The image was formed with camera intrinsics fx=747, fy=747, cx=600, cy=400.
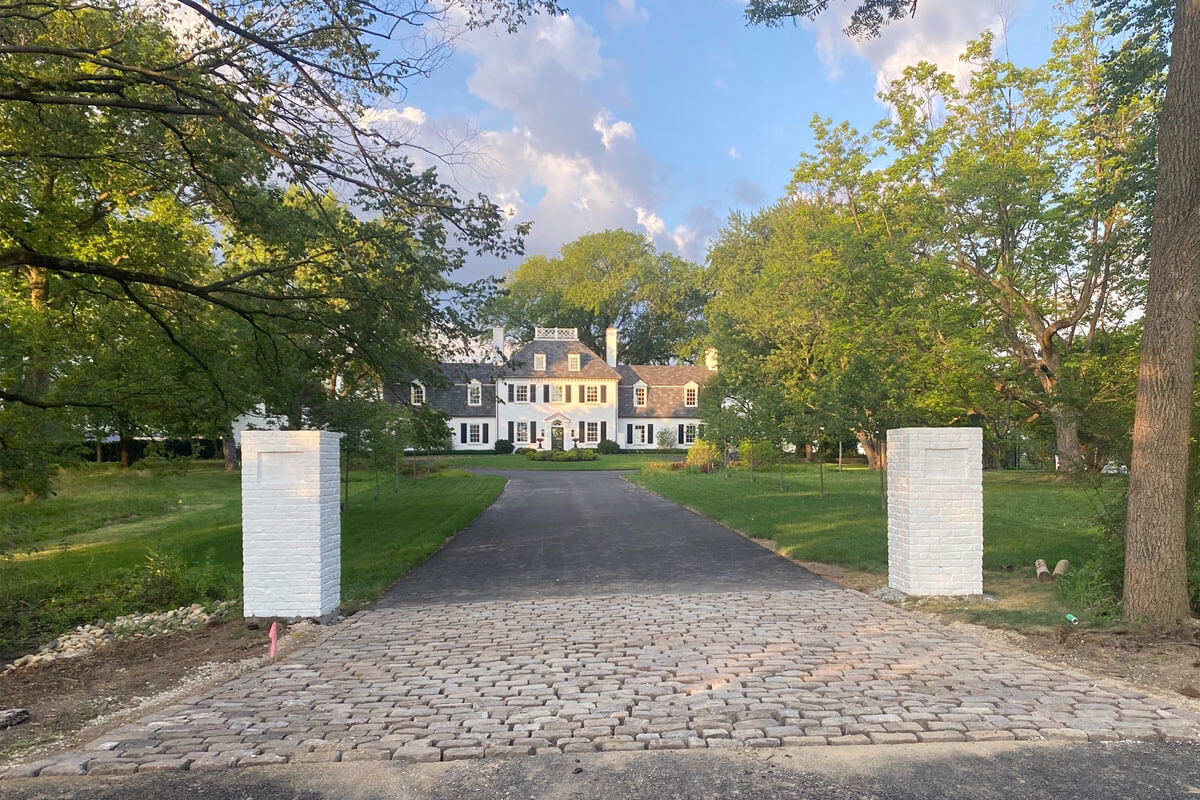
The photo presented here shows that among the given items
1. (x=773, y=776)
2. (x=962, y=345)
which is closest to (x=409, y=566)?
(x=773, y=776)

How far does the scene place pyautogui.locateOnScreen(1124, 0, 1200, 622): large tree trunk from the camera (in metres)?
6.51

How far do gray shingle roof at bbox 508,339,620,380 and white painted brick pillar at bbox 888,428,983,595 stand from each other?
4583 centimetres

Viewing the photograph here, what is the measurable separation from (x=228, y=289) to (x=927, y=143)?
2195 centimetres

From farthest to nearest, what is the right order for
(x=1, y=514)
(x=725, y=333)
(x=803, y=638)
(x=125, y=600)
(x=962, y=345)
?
(x=725, y=333), (x=962, y=345), (x=125, y=600), (x=1, y=514), (x=803, y=638)

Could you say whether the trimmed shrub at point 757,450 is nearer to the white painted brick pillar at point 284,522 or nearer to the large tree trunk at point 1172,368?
the large tree trunk at point 1172,368

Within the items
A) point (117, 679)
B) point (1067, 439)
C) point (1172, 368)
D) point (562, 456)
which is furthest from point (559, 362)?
point (117, 679)

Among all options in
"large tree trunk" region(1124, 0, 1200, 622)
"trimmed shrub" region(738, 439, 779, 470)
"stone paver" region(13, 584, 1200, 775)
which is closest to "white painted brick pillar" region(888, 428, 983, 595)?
"stone paver" region(13, 584, 1200, 775)

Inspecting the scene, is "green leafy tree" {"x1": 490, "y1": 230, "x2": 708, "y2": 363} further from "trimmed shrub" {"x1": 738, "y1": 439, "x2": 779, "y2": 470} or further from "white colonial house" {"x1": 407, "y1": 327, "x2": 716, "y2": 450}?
"trimmed shrub" {"x1": 738, "y1": 439, "x2": 779, "y2": 470}

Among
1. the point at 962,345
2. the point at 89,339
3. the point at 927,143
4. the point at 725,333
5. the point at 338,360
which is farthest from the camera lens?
the point at 725,333

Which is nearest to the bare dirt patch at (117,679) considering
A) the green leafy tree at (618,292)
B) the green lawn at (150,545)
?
the green lawn at (150,545)

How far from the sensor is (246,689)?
5.27 m

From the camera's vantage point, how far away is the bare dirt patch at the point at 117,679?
15.2 ft

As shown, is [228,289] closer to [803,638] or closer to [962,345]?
[803,638]

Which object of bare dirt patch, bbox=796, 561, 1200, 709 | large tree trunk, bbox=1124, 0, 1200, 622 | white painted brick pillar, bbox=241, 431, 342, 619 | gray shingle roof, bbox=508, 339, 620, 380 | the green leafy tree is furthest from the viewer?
the green leafy tree
